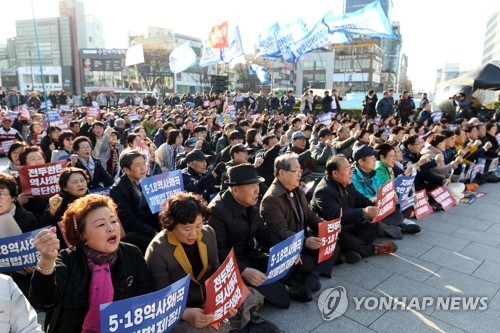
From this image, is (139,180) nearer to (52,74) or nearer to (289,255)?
(289,255)

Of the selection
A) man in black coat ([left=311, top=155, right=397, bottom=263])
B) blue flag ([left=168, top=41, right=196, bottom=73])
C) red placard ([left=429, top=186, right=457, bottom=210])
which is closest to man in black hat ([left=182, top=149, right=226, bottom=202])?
man in black coat ([left=311, top=155, right=397, bottom=263])

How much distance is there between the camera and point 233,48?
74.2 ft

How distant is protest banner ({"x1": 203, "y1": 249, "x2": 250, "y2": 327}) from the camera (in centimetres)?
257

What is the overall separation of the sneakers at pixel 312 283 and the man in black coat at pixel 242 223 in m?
0.39

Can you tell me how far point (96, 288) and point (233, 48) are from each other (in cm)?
2189

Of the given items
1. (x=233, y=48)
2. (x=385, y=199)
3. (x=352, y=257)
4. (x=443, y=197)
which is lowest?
(x=352, y=257)

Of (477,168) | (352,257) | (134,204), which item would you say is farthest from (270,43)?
(134,204)

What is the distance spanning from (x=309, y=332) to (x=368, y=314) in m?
0.69

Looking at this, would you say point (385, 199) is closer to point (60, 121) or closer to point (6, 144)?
point (6, 144)

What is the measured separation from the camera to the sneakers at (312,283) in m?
3.92

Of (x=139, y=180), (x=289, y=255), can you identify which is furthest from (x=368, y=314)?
(x=139, y=180)

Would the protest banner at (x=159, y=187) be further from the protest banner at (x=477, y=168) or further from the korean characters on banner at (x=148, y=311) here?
the protest banner at (x=477, y=168)

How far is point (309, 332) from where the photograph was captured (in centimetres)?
330

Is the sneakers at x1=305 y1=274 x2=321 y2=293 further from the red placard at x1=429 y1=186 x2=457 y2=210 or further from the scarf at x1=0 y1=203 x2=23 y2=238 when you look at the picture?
the red placard at x1=429 y1=186 x2=457 y2=210
